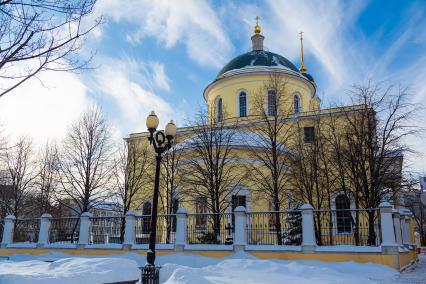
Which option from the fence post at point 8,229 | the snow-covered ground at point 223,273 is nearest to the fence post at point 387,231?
the snow-covered ground at point 223,273

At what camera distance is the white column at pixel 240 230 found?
14094 mm

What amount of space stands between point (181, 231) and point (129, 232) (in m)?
2.51

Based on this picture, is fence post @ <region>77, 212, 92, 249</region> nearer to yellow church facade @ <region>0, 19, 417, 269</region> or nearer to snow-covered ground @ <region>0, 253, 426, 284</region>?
yellow church facade @ <region>0, 19, 417, 269</region>

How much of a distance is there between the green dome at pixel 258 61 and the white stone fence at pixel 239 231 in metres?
14.9

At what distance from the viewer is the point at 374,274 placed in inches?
445

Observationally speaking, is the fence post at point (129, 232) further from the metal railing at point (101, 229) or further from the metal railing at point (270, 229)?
the metal railing at point (270, 229)

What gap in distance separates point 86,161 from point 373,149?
56.9ft

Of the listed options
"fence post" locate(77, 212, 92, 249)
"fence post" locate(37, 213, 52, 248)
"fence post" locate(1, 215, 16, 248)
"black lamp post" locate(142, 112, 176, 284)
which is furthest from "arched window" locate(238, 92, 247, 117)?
"black lamp post" locate(142, 112, 176, 284)

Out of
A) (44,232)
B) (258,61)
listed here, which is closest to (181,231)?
(44,232)

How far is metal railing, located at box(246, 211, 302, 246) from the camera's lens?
14953 millimetres

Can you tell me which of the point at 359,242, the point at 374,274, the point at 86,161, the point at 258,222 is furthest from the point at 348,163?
the point at 86,161

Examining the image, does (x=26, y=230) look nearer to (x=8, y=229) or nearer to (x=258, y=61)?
(x=8, y=229)

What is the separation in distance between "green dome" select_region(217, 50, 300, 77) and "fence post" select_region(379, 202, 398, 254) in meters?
19.3

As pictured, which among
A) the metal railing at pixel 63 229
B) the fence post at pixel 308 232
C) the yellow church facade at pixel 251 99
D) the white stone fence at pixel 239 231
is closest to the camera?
the fence post at pixel 308 232
